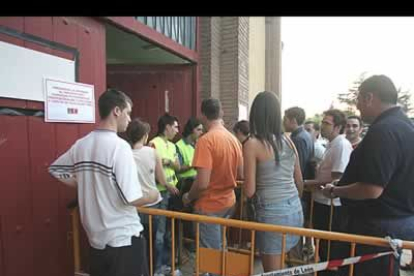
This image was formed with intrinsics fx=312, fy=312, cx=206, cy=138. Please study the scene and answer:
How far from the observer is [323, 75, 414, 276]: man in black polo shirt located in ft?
6.02

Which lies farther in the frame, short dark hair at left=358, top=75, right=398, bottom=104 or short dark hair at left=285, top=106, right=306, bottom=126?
short dark hair at left=285, top=106, right=306, bottom=126

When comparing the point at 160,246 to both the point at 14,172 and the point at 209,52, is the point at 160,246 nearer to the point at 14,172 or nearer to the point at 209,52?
the point at 14,172

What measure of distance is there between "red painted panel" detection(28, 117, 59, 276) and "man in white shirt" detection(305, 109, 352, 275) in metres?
2.51

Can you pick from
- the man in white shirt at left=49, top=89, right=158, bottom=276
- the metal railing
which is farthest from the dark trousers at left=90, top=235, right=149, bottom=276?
the metal railing

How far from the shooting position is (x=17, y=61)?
2.29 m

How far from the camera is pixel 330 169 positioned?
3.29m

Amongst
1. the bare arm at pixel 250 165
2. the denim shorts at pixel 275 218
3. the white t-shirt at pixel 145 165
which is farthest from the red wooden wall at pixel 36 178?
the denim shorts at pixel 275 218

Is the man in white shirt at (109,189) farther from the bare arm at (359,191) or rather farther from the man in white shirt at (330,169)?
the man in white shirt at (330,169)

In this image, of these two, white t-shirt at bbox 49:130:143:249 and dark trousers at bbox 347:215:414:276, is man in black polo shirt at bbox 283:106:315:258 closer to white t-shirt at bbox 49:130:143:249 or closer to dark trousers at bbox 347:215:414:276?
dark trousers at bbox 347:215:414:276

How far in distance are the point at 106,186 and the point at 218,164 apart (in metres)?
1.21

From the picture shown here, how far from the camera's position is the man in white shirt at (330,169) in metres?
3.20

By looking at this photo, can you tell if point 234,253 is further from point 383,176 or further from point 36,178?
point 36,178

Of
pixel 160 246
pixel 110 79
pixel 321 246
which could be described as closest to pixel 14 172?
pixel 160 246
